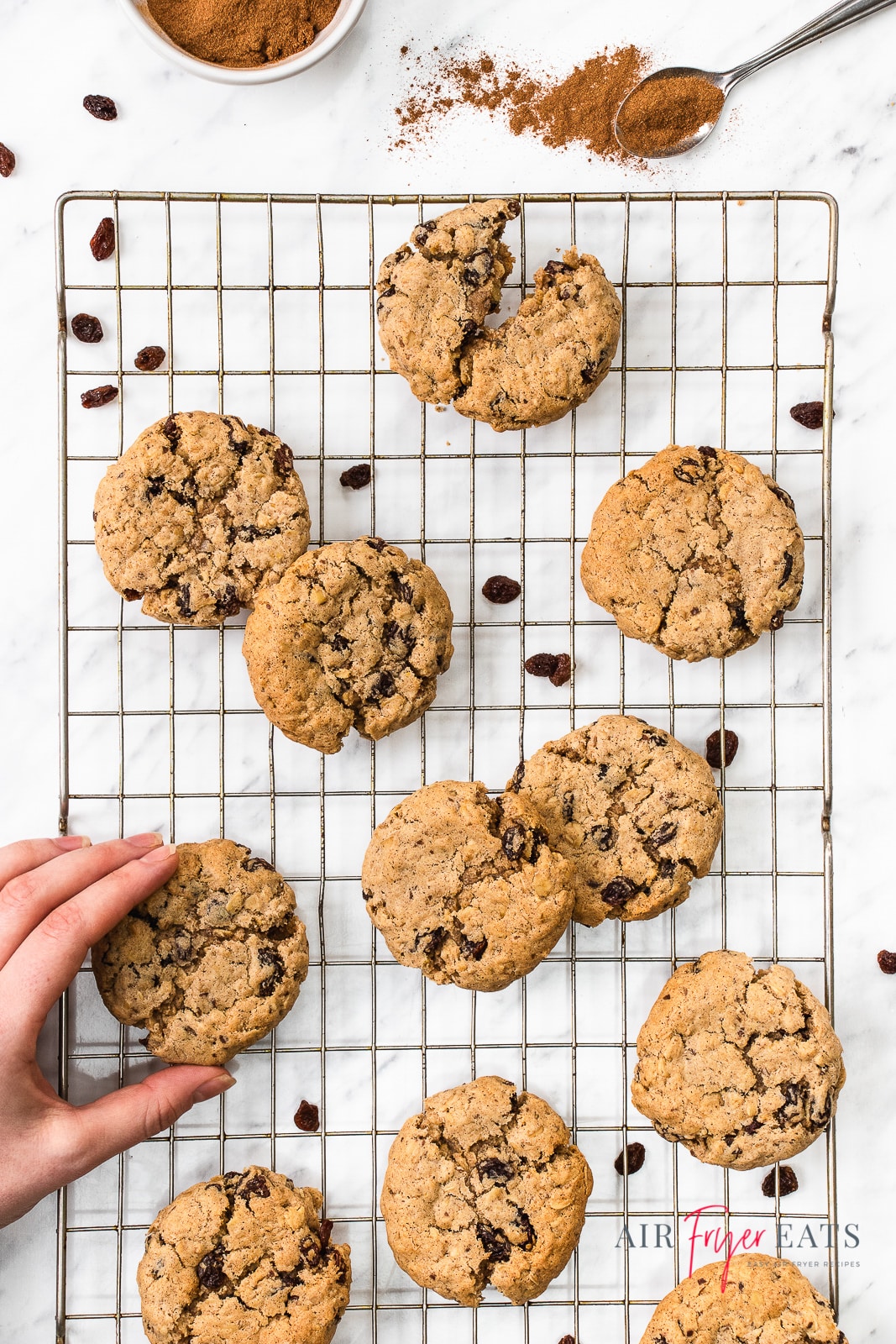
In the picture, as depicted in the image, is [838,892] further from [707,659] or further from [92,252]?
[92,252]

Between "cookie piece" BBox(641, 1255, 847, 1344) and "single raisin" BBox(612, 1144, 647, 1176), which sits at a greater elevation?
"single raisin" BBox(612, 1144, 647, 1176)

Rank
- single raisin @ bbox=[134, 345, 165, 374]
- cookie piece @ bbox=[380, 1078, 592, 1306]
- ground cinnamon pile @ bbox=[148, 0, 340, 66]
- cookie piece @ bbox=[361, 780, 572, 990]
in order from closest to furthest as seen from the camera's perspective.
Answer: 1. cookie piece @ bbox=[361, 780, 572, 990]
2. cookie piece @ bbox=[380, 1078, 592, 1306]
3. ground cinnamon pile @ bbox=[148, 0, 340, 66]
4. single raisin @ bbox=[134, 345, 165, 374]

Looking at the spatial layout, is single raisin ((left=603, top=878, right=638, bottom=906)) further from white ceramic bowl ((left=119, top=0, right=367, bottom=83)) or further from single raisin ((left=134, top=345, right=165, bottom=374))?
white ceramic bowl ((left=119, top=0, right=367, bottom=83))

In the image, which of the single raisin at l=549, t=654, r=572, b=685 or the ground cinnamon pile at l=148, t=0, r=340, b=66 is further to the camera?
the single raisin at l=549, t=654, r=572, b=685

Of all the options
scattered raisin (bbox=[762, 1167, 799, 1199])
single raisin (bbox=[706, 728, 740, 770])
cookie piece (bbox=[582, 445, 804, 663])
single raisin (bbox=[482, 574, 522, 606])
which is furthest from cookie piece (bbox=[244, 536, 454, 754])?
scattered raisin (bbox=[762, 1167, 799, 1199])

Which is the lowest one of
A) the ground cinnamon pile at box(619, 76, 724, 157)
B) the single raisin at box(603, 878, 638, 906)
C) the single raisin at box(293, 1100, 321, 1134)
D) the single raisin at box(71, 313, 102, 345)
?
the single raisin at box(293, 1100, 321, 1134)

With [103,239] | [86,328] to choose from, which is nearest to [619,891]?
[86,328]

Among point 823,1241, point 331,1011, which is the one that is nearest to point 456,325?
point 331,1011
